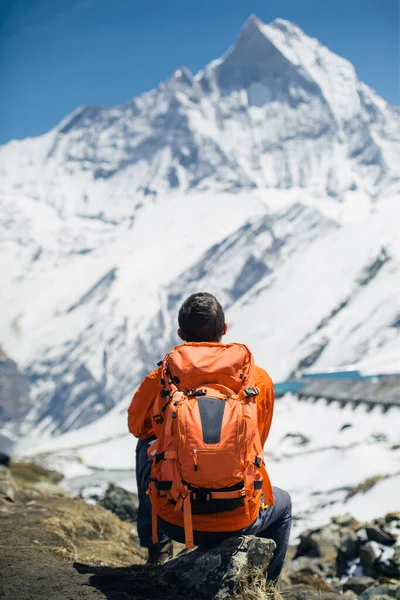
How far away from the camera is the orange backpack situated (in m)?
4.67

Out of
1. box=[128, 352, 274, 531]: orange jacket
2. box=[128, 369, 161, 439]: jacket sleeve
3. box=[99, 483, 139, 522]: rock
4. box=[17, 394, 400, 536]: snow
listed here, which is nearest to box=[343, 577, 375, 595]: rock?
box=[17, 394, 400, 536]: snow

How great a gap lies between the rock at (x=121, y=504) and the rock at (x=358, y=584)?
476cm

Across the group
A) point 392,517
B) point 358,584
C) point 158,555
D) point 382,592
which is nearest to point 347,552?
point 358,584

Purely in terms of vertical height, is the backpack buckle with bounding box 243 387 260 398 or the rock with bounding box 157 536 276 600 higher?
the backpack buckle with bounding box 243 387 260 398

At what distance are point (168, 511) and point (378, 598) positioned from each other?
9.70 feet

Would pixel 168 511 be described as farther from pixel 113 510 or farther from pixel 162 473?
pixel 113 510

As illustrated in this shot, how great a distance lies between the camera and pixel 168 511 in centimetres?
506

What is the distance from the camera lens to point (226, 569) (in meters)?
4.90

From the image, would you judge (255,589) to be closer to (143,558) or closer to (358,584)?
(143,558)

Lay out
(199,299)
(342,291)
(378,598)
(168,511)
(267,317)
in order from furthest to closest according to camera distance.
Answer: (267,317) < (342,291) < (378,598) < (199,299) < (168,511)

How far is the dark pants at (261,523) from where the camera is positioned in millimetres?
5156

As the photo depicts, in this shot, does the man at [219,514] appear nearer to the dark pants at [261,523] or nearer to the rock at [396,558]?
the dark pants at [261,523]

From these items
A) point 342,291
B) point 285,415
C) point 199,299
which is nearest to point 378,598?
point 199,299

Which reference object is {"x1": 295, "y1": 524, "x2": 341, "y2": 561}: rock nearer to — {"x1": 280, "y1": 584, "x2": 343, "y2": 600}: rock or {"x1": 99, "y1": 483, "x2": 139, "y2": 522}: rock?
{"x1": 280, "y1": 584, "x2": 343, "y2": 600}: rock
